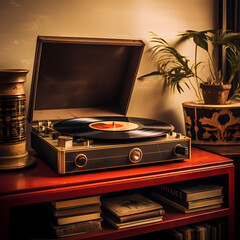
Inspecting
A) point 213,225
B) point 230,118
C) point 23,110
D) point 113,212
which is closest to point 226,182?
point 213,225

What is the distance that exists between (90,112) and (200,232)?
855 mm

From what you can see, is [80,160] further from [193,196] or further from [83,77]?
[83,77]

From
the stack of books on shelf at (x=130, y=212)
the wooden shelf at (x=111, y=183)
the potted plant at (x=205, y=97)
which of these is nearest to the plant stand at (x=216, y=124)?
the potted plant at (x=205, y=97)

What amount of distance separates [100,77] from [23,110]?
24.8 inches

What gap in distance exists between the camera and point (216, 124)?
5.89 ft

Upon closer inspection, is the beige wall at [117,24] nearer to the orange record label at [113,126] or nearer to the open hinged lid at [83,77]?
the open hinged lid at [83,77]

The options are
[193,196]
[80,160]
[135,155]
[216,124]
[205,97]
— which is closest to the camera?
[80,160]

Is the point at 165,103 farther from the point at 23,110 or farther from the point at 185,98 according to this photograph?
the point at 23,110

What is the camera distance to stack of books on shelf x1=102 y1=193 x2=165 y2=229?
4.53 feet

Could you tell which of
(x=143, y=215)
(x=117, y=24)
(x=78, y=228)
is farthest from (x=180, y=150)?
(x=117, y=24)

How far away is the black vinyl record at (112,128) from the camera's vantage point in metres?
1.40

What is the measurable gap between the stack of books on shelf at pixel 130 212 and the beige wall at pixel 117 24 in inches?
27.9

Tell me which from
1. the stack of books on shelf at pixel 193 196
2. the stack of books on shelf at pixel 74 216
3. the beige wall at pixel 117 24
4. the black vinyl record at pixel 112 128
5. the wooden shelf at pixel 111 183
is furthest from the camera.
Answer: the beige wall at pixel 117 24

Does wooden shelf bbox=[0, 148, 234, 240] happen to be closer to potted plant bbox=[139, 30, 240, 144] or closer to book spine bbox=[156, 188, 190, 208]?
book spine bbox=[156, 188, 190, 208]
